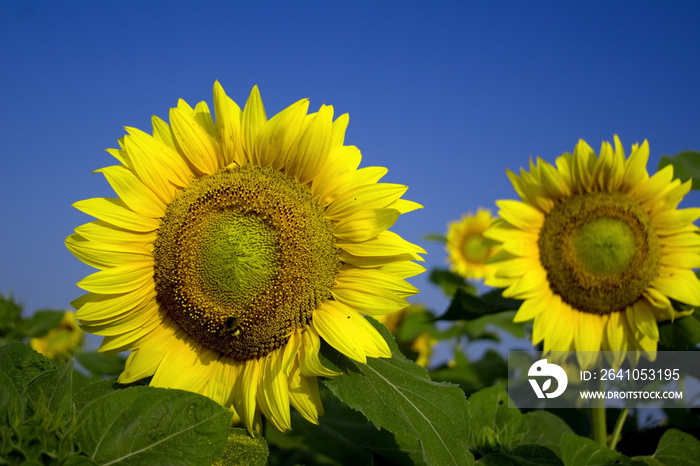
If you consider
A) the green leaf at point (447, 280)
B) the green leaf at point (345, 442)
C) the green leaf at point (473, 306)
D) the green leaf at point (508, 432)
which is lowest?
the green leaf at point (345, 442)

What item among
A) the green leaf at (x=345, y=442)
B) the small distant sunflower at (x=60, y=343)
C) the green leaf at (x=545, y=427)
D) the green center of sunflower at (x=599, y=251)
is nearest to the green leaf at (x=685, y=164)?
the green center of sunflower at (x=599, y=251)

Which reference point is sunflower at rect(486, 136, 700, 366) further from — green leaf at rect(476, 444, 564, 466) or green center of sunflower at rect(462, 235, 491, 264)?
green center of sunflower at rect(462, 235, 491, 264)

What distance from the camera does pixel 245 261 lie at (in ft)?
6.57

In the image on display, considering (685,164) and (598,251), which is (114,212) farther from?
(685,164)

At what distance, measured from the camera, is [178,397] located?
4.96 ft

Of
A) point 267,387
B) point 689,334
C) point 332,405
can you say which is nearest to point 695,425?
point 689,334

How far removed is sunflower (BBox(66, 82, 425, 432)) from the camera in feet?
6.48

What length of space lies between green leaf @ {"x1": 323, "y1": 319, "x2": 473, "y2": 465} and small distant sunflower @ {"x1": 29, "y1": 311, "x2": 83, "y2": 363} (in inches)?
146

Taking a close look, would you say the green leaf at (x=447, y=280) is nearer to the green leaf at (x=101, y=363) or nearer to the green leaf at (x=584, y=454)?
the green leaf at (x=101, y=363)

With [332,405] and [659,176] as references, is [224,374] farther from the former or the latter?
[659,176]

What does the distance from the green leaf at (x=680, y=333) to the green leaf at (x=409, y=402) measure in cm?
174

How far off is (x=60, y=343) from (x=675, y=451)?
4.22 meters

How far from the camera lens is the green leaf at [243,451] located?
169cm

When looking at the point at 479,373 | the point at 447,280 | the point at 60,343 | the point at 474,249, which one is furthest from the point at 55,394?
the point at 474,249
